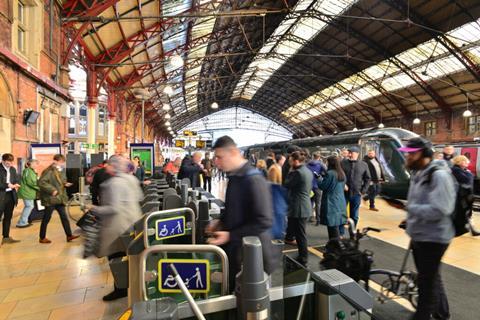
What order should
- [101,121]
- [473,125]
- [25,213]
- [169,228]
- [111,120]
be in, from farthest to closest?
1. [101,121]
2. [473,125]
3. [111,120]
4. [25,213]
5. [169,228]

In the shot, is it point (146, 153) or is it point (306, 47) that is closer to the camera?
point (146, 153)

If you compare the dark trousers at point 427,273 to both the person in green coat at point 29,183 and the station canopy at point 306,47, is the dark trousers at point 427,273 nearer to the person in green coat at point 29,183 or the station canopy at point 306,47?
the person in green coat at point 29,183

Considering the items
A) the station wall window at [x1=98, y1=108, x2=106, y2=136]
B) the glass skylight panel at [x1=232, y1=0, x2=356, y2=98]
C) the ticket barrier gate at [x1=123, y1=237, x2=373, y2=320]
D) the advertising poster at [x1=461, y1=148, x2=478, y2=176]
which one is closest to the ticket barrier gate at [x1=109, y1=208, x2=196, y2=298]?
the ticket barrier gate at [x1=123, y1=237, x2=373, y2=320]

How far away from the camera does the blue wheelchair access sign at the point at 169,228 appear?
2.61 m

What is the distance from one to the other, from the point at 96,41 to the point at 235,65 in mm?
13659

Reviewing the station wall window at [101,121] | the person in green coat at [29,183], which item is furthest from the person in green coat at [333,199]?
the station wall window at [101,121]

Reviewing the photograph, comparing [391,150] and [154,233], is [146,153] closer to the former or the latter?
[391,150]

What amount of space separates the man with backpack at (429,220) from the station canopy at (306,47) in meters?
7.95

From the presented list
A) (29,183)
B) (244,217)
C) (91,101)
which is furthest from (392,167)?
(91,101)

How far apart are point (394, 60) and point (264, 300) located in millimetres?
20428

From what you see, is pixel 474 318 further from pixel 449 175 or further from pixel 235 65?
pixel 235 65

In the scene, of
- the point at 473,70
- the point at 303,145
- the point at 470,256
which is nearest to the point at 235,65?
the point at 303,145

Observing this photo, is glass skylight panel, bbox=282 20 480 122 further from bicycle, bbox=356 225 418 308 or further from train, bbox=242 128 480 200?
bicycle, bbox=356 225 418 308

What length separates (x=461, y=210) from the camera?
2266mm
